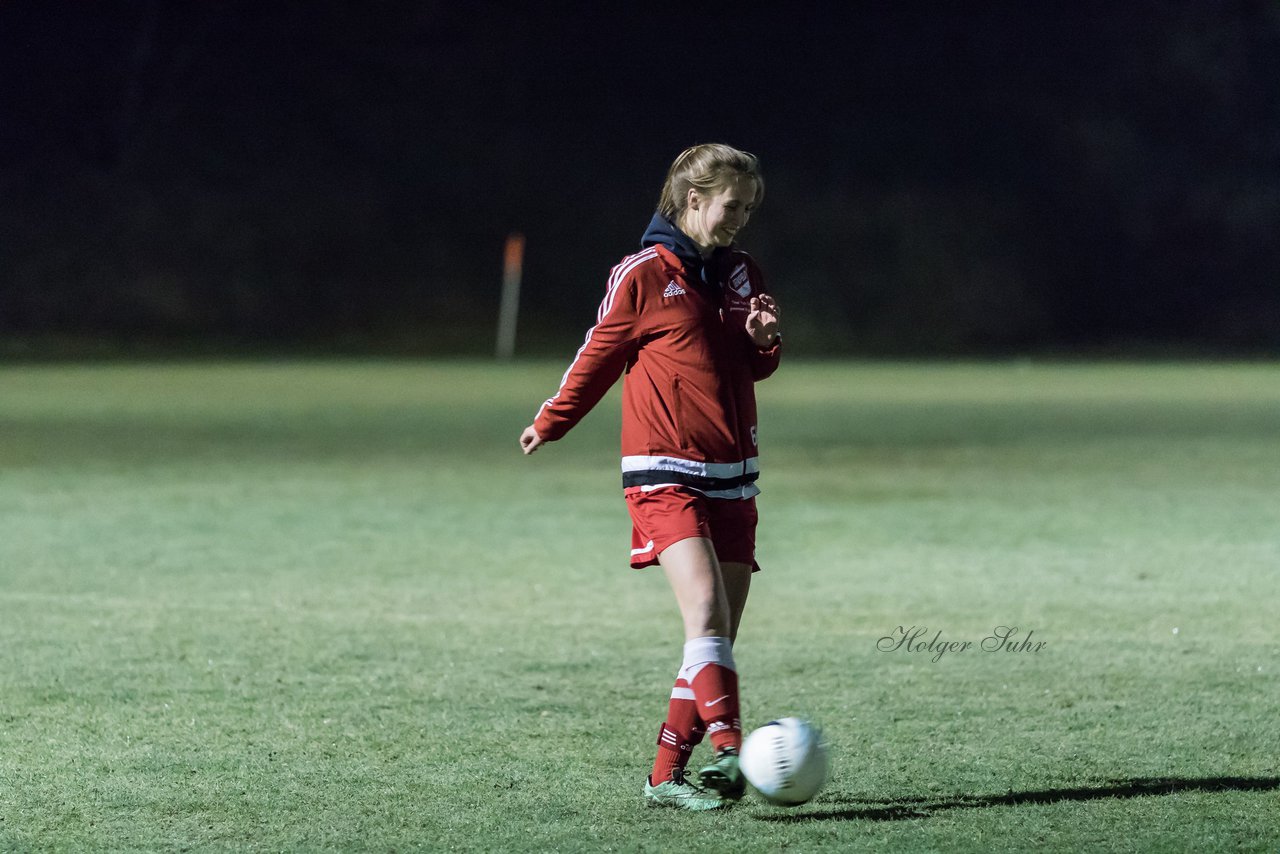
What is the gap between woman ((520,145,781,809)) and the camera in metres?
4.57

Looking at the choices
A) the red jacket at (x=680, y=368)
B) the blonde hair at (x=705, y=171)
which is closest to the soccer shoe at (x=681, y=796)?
the red jacket at (x=680, y=368)

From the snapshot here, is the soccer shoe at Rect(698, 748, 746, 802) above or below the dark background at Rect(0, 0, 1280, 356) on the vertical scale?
below

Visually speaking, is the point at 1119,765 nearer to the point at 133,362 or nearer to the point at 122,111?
the point at 133,362

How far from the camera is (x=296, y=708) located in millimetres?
6008

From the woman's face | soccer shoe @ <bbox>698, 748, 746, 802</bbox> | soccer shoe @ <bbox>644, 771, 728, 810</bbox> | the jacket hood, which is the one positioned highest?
the woman's face

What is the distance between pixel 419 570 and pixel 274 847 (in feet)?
16.8

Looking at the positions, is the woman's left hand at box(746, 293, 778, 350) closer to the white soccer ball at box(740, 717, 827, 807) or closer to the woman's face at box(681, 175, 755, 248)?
the woman's face at box(681, 175, 755, 248)

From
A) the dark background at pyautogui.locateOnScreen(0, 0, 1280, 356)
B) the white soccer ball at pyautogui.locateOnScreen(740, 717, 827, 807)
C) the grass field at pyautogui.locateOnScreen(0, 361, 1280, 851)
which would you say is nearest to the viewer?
the white soccer ball at pyautogui.locateOnScreen(740, 717, 827, 807)

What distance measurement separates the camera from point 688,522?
4.61 metres

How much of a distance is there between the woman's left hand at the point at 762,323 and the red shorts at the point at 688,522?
17.5 inches

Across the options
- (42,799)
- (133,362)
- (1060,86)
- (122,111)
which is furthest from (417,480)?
(1060,86)

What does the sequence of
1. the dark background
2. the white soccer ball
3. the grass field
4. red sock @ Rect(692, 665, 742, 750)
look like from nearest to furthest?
the white soccer ball, red sock @ Rect(692, 665, 742, 750), the grass field, the dark background

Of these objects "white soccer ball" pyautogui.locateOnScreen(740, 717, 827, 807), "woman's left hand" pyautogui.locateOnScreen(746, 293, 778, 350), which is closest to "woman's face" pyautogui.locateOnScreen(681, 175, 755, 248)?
"woman's left hand" pyautogui.locateOnScreen(746, 293, 778, 350)

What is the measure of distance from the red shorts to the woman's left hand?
445mm
